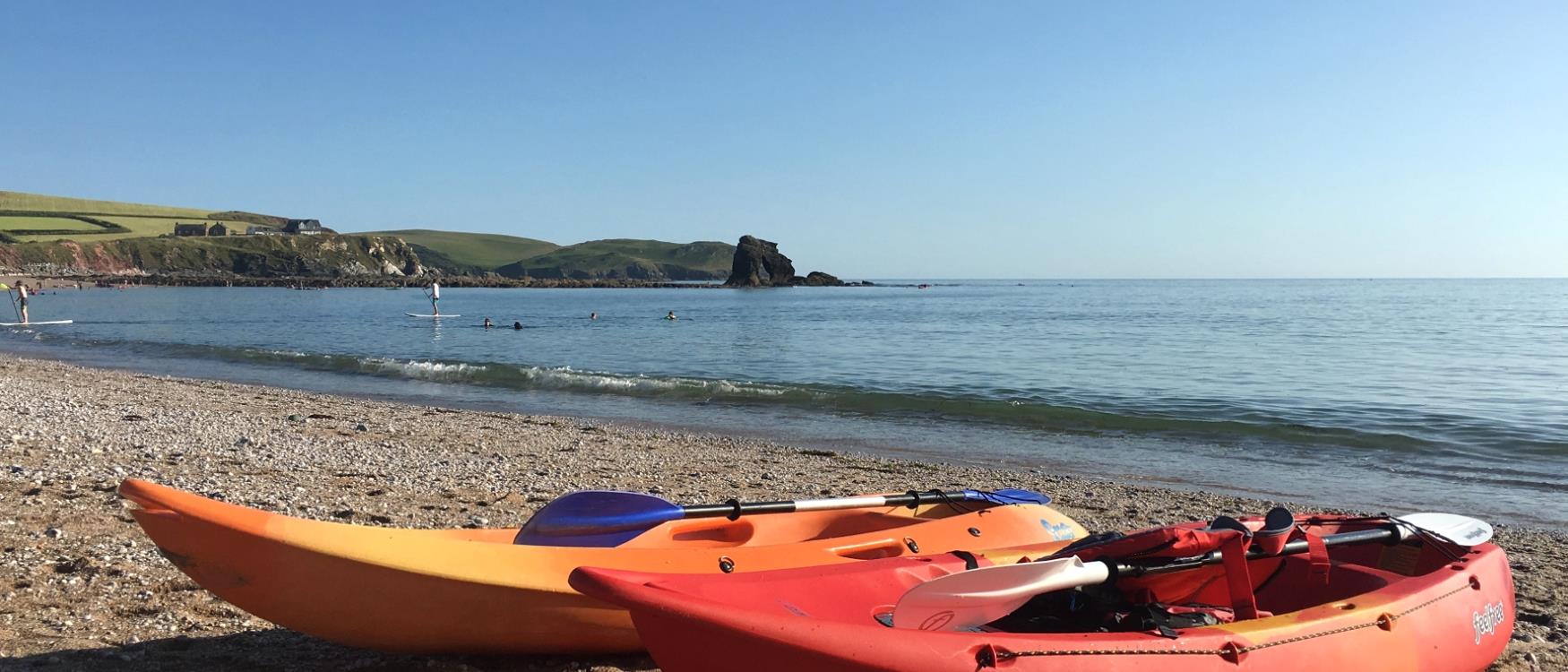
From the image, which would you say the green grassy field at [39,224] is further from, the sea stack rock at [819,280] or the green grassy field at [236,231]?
the sea stack rock at [819,280]

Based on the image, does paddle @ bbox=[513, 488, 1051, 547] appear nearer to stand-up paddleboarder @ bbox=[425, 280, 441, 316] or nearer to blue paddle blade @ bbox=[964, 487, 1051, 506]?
blue paddle blade @ bbox=[964, 487, 1051, 506]

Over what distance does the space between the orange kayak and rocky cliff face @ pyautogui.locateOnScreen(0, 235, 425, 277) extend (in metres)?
117

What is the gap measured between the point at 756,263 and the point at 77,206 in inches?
3886

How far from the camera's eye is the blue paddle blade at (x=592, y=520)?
16.8ft

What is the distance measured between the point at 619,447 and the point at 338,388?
10802 millimetres

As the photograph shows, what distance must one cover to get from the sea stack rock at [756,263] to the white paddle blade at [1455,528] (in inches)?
Result: 5421

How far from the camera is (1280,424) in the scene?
50.6 feet

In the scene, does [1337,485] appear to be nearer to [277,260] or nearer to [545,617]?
[545,617]

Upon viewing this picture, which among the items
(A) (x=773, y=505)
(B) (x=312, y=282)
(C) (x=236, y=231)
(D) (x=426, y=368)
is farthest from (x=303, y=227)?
(A) (x=773, y=505)

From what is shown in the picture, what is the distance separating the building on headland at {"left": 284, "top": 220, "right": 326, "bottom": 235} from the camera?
153000 millimetres

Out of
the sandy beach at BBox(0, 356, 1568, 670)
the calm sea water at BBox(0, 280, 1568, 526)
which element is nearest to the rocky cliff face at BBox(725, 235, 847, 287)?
the calm sea water at BBox(0, 280, 1568, 526)

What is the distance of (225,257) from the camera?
121938 mm

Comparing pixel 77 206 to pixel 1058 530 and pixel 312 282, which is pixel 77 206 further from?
pixel 1058 530

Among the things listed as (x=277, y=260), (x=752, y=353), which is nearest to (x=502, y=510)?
(x=752, y=353)
